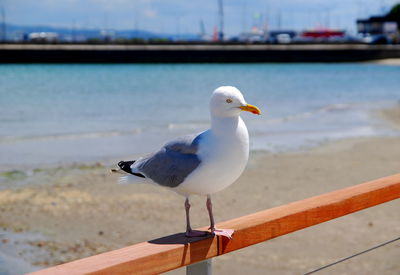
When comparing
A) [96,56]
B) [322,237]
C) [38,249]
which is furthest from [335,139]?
[96,56]

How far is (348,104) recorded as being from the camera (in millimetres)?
23453

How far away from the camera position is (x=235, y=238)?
1.73 meters

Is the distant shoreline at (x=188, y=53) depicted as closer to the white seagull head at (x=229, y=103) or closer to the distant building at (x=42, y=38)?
the distant building at (x=42, y=38)

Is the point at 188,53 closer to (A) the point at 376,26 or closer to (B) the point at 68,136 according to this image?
(B) the point at 68,136

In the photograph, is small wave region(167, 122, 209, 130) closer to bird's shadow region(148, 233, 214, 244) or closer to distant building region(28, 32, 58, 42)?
bird's shadow region(148, 233, 214, 244)

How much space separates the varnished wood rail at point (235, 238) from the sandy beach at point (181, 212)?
1.58 m

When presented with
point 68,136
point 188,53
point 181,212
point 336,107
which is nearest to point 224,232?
point 181,212

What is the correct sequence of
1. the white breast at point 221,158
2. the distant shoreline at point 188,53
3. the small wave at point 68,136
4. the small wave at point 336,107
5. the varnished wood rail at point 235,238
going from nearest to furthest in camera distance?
the varnished wood rail at point 235,238 < the white breast at point 221,158 < the small wave at point 68,136 < the small wave at point 336,107 < the distant shoreline at point 188,53

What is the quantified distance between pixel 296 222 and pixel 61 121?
16.7 meters

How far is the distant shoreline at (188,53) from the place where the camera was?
55.3m

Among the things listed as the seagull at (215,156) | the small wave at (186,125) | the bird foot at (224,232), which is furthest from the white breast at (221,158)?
the small wave at (186,125)

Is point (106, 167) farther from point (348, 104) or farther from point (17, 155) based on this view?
point (348, 104)

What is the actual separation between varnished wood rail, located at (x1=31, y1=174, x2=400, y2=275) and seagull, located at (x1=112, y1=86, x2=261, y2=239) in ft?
0.18

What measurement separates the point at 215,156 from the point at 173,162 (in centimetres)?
16
